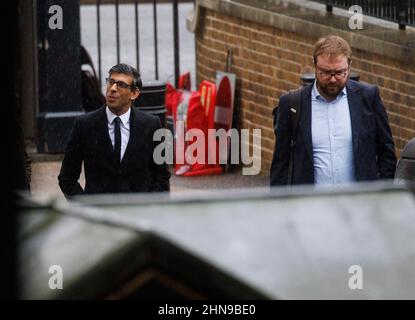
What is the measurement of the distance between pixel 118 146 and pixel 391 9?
5.42m

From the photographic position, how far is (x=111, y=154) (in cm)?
637

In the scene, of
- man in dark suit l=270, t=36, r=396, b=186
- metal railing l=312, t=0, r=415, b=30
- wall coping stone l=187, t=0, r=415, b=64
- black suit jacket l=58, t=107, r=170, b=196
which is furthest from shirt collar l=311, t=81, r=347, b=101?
metal railing l=312, t=0, r=415, b=30

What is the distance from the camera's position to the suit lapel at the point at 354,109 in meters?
5.98

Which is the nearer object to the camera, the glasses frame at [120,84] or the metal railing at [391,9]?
the glasses frame at [120,84]

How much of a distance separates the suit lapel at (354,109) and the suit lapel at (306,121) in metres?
0.19

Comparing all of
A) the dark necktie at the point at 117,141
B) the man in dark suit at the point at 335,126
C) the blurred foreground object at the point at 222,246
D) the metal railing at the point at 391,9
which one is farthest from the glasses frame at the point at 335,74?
the metal railing at the point at 391,9

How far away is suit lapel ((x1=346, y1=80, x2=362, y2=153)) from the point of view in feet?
19.6

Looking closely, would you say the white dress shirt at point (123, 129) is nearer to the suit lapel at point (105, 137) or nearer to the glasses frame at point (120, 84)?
the suit lapel at point (105, 137)

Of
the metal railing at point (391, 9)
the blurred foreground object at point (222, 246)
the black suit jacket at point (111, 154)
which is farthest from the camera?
the metal railing at point (391, 9)

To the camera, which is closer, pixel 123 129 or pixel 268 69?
pixel 123 129

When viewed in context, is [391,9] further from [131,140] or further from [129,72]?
[131,140]

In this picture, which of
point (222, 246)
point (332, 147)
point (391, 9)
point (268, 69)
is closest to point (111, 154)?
point (332, 147)

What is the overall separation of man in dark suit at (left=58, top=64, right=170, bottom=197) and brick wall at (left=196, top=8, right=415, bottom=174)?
14.4ft

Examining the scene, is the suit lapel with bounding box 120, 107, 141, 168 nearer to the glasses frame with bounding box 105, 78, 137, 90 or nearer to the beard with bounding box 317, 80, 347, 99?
the glasses frame with bounding box 105, 78, 137, 90
